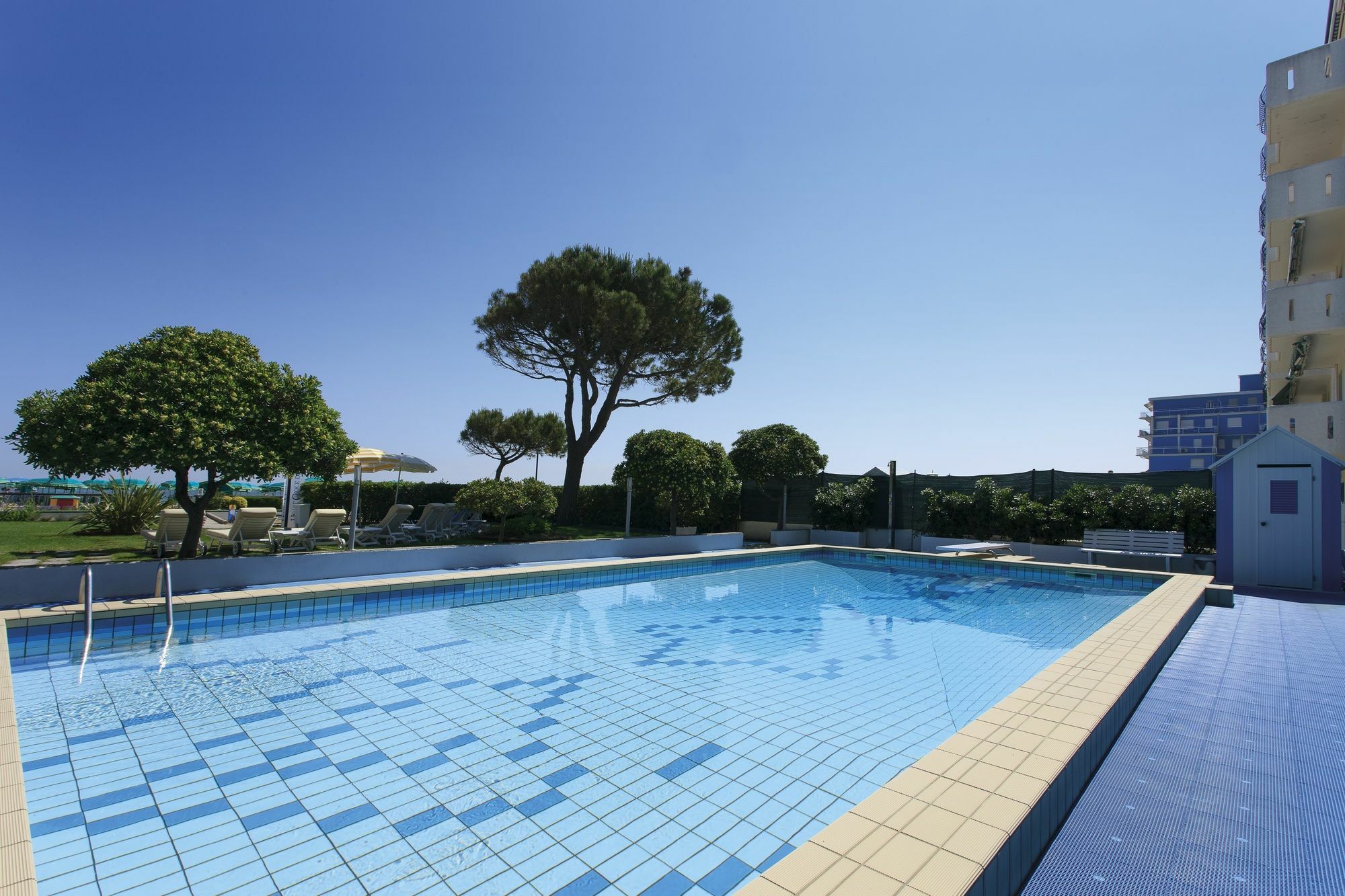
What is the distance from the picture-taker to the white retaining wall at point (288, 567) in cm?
636

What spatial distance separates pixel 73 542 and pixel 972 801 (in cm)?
1405

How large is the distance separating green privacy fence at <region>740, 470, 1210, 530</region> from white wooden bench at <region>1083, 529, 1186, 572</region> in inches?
46.4

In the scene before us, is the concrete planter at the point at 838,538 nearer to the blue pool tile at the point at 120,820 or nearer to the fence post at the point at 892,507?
the fence post at the point at 892,507

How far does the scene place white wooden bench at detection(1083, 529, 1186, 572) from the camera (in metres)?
10.7

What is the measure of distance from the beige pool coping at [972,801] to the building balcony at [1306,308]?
12728 millimetres

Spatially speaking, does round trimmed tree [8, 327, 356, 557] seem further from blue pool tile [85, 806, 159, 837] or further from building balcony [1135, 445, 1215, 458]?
building balcony [1135, 445, 1215, 458]

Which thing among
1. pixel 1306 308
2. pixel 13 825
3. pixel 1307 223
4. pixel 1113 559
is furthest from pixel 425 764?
pixel 1307 223

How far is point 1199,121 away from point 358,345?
1610 centimetres

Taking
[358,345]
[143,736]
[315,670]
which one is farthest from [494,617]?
[358,345]

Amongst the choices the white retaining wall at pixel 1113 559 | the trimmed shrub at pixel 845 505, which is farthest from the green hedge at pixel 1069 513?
the trimmed shrub at pixel 845 505

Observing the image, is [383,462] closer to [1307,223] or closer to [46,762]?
[46,762]

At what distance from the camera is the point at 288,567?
8.12 metres

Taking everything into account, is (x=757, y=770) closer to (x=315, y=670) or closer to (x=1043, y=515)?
(x=315, y=670)

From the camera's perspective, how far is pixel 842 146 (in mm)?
10812
